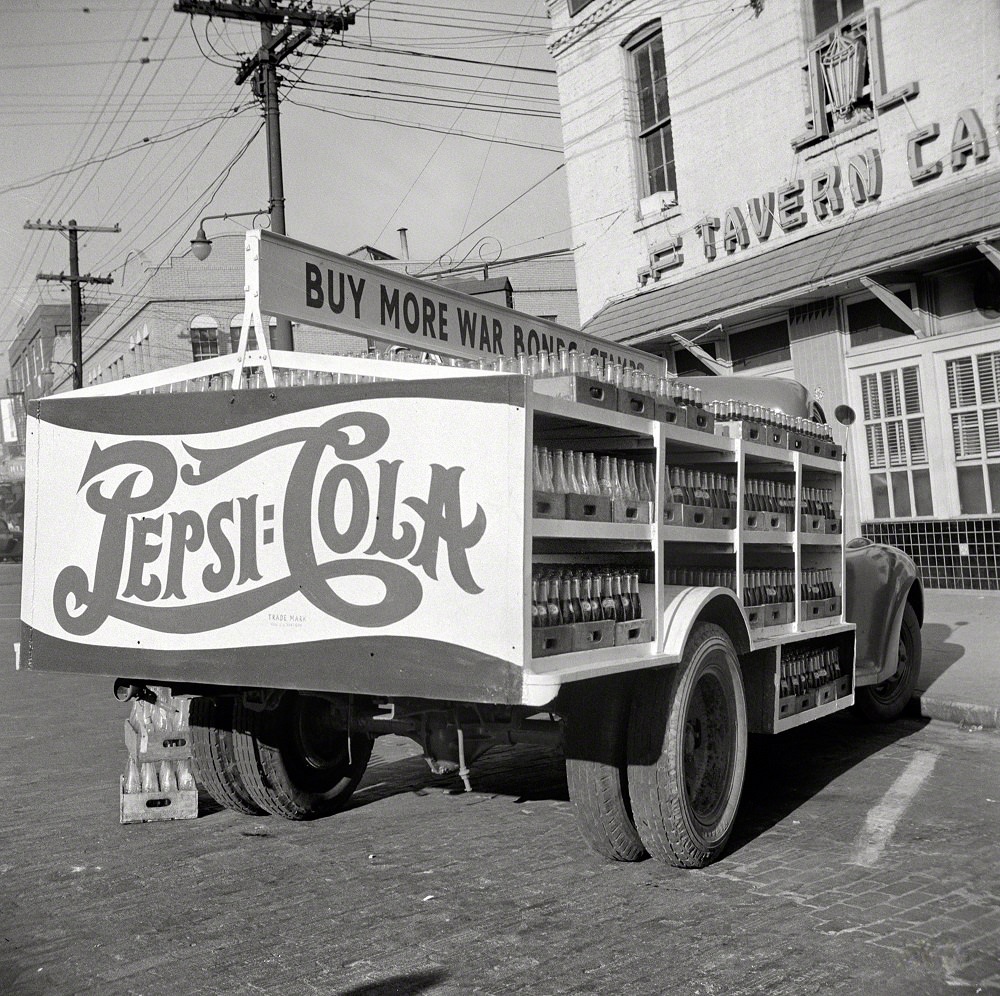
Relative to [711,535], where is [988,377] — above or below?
above

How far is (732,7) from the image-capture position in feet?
49.0

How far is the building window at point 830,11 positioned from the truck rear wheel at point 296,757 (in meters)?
11.3

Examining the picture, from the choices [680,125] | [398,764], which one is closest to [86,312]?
[680,125]

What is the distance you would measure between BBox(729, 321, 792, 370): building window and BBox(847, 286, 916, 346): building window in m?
1.05

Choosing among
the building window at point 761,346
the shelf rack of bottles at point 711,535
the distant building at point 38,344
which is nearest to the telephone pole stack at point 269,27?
the building window at point 761,346

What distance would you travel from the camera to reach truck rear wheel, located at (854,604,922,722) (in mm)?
8195

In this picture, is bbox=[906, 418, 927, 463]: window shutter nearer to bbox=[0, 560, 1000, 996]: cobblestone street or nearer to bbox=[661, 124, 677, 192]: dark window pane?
bbox=[661, 124, 677, 192]: dark window pane

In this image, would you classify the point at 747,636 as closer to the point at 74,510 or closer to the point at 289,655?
the point at 289,655

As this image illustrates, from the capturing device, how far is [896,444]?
13.8 metres

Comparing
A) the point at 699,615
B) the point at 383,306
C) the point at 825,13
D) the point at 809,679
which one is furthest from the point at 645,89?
the point at 699,615

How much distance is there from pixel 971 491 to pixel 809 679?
24.8 ft

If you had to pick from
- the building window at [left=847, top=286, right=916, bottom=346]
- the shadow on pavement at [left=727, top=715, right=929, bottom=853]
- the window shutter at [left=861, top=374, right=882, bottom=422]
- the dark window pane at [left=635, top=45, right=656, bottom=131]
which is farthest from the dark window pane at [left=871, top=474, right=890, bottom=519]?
the dark window pane at [left=635, top=45, right=656, bottom=131]

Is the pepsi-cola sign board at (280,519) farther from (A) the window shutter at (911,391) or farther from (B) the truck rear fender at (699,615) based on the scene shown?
(A) the window shutter at (911,391)

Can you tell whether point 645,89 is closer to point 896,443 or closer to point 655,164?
point 655,164
